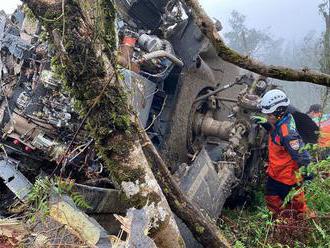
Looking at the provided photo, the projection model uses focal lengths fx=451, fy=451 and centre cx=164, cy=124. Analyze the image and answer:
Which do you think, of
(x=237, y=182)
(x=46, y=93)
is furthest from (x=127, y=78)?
(x=237, y=182)

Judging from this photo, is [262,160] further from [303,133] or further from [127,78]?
[127,78]

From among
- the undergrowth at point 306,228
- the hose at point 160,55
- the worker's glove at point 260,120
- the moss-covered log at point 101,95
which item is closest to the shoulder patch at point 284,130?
the worker's glove at point 260,120

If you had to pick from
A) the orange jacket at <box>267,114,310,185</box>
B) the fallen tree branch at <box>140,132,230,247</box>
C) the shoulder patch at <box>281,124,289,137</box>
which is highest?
the shoulder patch at <box>281,124,289,137</box>

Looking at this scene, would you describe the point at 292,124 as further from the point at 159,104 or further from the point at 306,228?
the point at 159,104

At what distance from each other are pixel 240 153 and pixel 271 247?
2.27 metres

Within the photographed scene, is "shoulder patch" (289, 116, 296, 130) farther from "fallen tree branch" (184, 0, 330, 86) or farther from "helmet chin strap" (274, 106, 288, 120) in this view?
"fallen tree branch" (184, 0, 330, 86)

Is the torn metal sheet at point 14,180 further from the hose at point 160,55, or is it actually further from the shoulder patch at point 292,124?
the shoulder patch at point 292,124

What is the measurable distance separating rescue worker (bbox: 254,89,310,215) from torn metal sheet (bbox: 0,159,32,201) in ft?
8.89

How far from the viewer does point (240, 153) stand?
6.02 meters

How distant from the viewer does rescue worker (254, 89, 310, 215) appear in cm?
512

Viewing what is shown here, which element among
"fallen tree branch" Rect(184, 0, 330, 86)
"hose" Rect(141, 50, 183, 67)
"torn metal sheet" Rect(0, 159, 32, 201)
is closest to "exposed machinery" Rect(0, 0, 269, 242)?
"hose" Rect(141, 50, 183, 67)

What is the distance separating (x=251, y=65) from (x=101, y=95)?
3.87 feet

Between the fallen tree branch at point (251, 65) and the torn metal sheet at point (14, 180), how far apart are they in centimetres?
268

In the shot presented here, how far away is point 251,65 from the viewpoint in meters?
2.90
